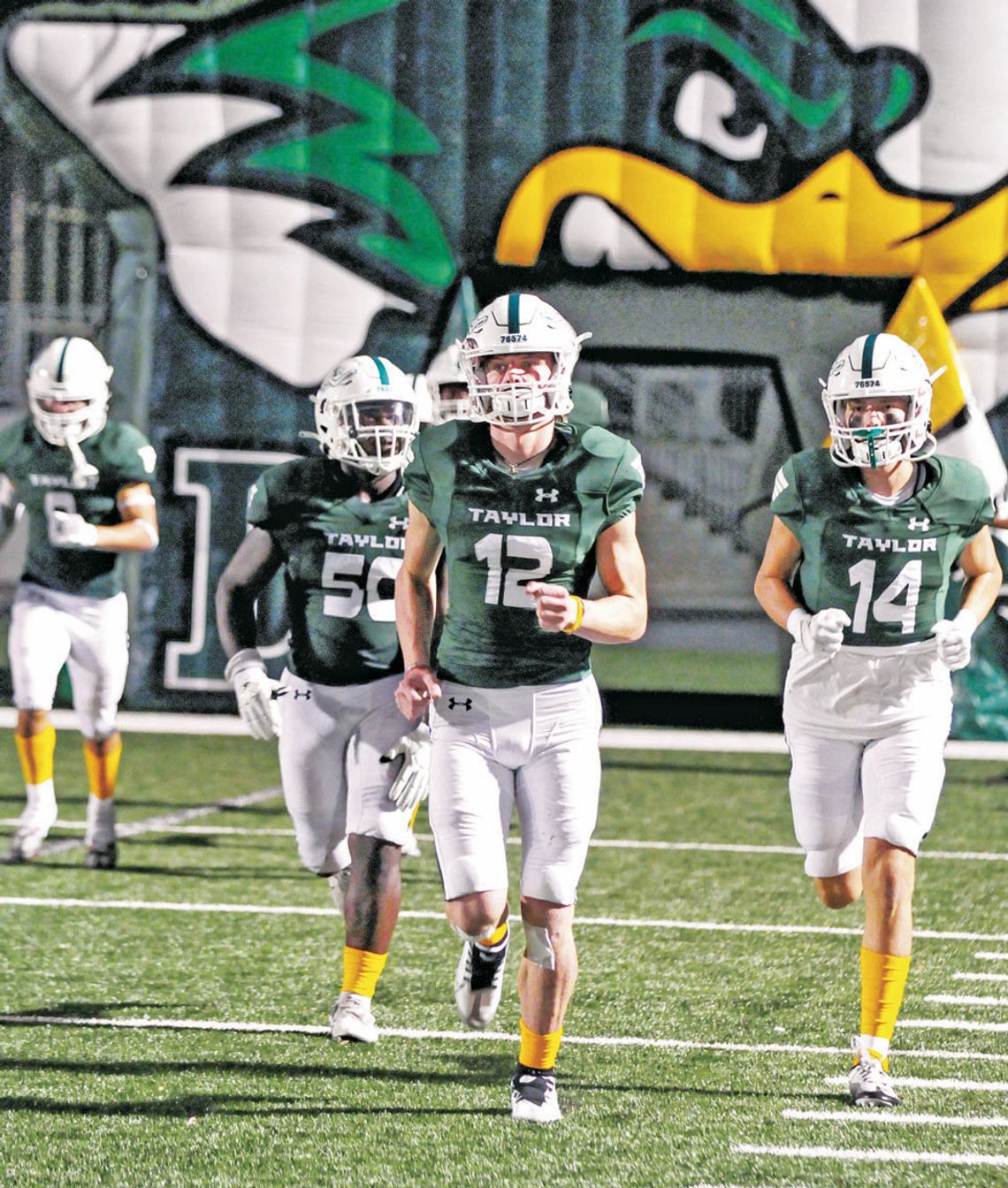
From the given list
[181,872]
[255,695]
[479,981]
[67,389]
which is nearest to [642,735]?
[181,872]

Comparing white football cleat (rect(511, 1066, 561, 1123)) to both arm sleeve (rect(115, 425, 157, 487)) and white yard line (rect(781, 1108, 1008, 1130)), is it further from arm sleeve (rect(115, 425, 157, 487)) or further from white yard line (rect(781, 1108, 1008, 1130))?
arm sleeve (rect(115, 425, 157, 487))

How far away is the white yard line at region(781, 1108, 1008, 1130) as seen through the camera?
4.21 m

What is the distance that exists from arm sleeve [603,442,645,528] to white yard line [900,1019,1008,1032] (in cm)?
175

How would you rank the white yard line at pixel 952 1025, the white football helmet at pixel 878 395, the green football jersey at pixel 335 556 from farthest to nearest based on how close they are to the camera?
the green football jersey at pixel 335 556, the white yard line at pixel 952 1025, the white football helmet at pixel 878 395

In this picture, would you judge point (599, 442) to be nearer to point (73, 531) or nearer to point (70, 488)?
point (73, 531)

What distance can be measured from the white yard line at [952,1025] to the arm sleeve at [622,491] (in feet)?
5.73

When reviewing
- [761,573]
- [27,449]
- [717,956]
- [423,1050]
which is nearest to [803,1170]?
[423,1050]

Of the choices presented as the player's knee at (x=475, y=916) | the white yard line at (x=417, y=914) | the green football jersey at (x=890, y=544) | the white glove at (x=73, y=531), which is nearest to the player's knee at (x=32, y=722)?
the white glove at (x=73, y=531)

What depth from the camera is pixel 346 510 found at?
17.3 feet

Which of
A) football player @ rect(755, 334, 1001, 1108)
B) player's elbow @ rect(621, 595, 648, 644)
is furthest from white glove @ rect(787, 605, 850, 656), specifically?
player's elbow @ rect(621, 595, 648, 644)

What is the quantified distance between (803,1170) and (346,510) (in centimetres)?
222

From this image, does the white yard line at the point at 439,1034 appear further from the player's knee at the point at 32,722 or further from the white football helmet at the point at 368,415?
the player's knee at the point at 32,722

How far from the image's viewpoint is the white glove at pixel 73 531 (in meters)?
6.96

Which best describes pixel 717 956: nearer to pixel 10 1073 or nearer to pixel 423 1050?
pixel 423 1050
